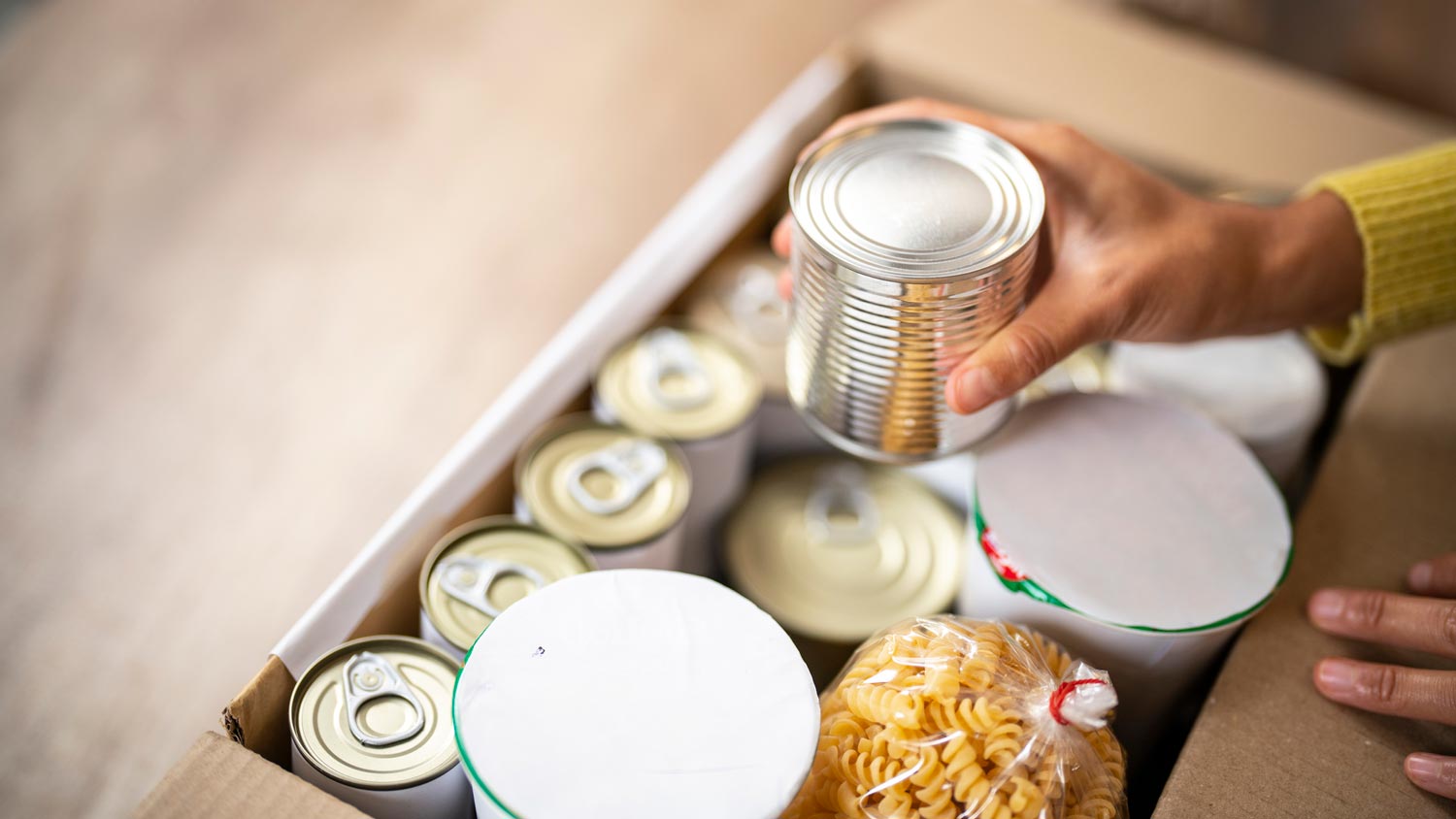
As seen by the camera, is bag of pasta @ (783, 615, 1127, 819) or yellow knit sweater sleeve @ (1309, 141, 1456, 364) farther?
yellow knit sweater sleeve @ (1309, 141, 1456, 364)

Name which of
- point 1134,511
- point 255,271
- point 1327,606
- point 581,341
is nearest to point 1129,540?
point 1134,511

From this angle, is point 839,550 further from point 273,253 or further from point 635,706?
point 273,253

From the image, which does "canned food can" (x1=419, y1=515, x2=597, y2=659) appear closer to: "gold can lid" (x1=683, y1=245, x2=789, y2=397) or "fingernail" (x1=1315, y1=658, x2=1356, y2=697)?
"gold can lid" (x1=683, y1=245, x2=789, y2=397)

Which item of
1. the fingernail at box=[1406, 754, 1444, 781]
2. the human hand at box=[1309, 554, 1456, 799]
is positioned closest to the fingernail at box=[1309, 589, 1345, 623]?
the human hand at box=[1309, 554, 1456, 799]

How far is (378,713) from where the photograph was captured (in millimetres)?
715

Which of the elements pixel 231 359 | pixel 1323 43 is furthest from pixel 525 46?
pixel 1323 43

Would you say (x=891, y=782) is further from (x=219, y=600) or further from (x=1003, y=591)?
(x=219, y=600)

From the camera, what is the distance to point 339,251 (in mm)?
1280

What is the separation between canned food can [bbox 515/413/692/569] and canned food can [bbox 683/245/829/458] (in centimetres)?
17

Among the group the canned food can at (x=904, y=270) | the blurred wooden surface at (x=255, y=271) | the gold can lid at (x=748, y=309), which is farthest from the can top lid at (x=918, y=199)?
the blurred wooden surface at (x=255, y=271)

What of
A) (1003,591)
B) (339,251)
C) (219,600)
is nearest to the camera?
(1003,591)

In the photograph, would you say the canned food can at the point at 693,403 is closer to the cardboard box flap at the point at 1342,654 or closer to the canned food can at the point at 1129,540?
the canned food can at the point at 1129,540

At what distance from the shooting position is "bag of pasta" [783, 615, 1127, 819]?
2.12 ft

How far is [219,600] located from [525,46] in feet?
2.95
